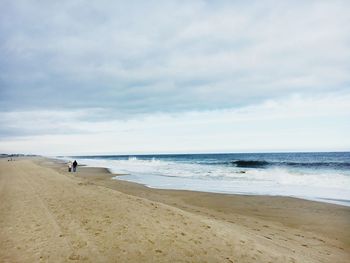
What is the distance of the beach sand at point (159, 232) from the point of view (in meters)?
6.96

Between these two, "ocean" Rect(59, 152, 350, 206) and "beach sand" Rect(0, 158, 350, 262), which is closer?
"beach sand" Rect(0, 158, 350, 262)

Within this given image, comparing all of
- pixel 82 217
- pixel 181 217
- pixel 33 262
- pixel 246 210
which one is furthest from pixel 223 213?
pixel 33 262

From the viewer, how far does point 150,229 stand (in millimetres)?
8719

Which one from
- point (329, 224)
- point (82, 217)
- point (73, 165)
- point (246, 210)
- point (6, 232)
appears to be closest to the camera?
point (6, 232)

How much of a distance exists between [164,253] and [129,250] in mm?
896

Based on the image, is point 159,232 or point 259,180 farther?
point 259,180

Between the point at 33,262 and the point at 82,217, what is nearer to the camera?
the point at 33,262

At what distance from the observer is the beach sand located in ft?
→ 22.8

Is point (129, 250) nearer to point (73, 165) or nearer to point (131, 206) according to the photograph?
point (131, 206)

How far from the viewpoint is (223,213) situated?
12.9 m

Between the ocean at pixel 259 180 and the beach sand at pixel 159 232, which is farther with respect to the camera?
the ocean at pixel 259 180

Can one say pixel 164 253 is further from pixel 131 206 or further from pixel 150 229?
pixel 131 206

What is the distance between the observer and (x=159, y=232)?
27.7ft

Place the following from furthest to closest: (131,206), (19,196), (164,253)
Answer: (19,196) → (131,206) → (164,253)
